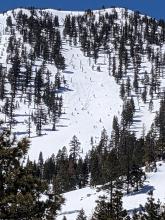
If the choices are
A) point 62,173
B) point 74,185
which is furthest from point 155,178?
point 74,185

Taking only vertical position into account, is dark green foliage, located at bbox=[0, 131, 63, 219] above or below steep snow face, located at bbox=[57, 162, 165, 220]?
above

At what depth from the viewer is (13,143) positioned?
55.4 feet

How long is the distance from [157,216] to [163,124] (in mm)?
137092

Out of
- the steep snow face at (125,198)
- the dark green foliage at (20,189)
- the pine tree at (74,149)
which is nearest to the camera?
the dark green foliage at (20,189)

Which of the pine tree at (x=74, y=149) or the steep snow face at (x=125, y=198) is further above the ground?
the steep snow face at (x=125, y=198)

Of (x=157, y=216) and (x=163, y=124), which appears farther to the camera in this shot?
(x=163, y=124)

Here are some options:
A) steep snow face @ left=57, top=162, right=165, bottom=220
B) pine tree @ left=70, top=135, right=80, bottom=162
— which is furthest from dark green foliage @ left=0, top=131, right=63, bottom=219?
pine tree @ left=70, top=135, right=80, bottom=162

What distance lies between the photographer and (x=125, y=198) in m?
88.5

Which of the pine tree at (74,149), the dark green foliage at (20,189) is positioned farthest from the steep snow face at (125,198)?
the dark green foliage at (20,189)

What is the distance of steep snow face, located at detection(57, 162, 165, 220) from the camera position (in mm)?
82975

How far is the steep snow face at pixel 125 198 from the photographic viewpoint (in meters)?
83.0

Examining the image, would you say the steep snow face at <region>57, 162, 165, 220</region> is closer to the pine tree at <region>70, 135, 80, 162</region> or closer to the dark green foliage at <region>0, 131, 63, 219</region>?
the pine tree at <region>70, 135, 80, 162</region>

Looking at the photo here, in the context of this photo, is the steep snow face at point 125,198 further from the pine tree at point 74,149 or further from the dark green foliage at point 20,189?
the dark green foliage at point 20,189

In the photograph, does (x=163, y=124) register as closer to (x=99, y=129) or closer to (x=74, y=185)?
(x=99, y=129)
